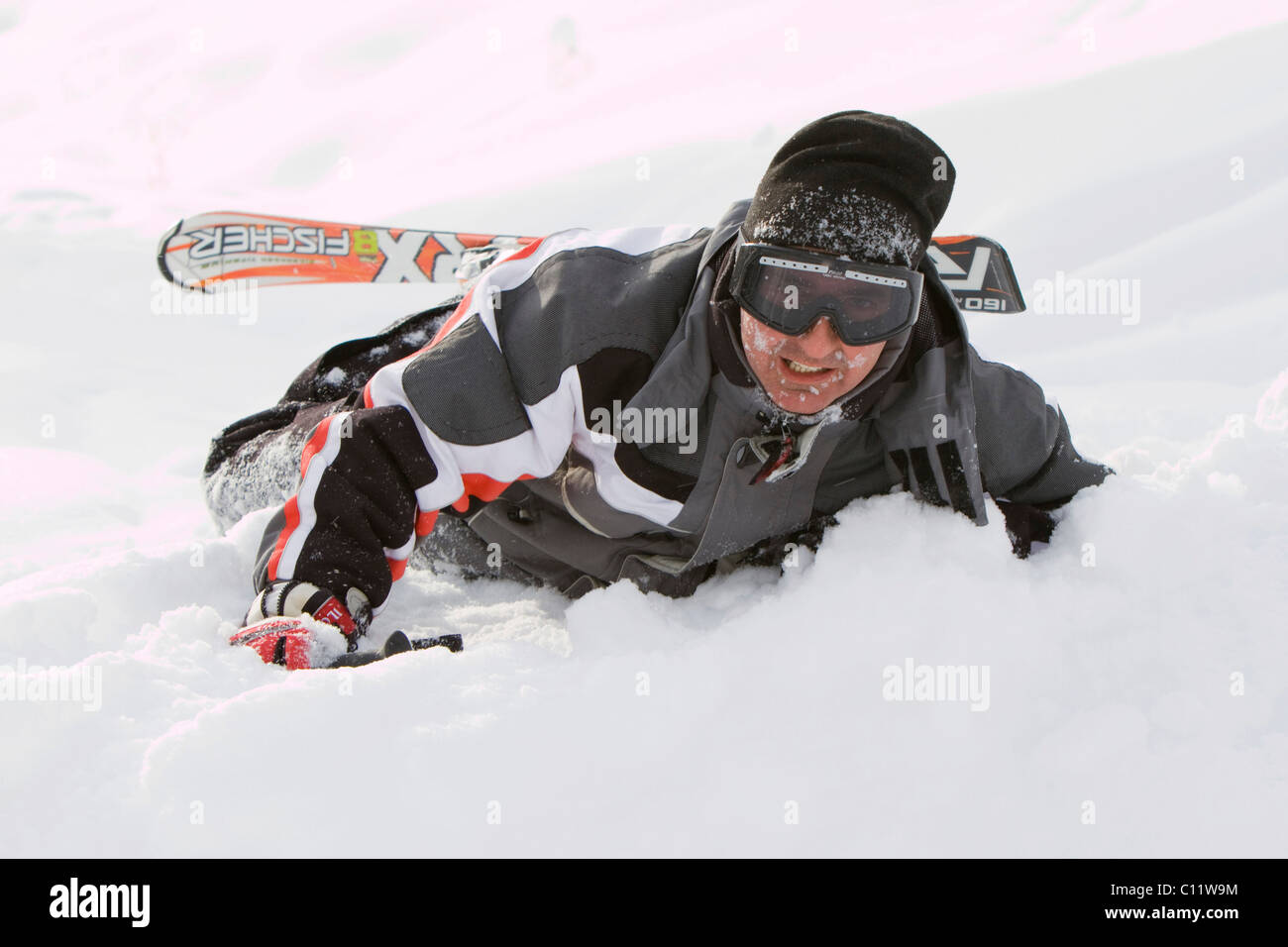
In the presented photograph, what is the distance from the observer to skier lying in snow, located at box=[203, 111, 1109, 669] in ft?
5.72

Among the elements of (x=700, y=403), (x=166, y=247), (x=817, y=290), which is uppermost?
(x=166, y=247)

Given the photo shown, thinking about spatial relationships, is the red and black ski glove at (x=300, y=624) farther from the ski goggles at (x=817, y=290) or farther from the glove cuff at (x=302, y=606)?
the ski goggles at (x=817, y=290)

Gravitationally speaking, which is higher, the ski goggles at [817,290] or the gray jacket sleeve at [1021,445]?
the ski goggles at [817,290]

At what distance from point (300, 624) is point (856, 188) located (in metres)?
1.22

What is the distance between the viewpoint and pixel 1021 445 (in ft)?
6.91

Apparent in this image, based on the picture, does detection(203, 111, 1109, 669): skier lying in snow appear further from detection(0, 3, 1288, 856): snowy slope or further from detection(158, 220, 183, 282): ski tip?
detection(158, 220, 183, 282): ski tip

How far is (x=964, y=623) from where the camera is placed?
159cm

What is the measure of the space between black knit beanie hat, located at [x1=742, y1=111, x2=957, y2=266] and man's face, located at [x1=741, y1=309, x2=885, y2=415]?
153mm

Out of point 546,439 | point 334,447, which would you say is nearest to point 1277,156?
point 546,439

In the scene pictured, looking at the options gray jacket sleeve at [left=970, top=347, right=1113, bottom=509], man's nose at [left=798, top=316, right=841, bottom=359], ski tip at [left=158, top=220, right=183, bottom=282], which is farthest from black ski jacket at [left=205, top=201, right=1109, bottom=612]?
ski tip at [left=158, top=220, right=183, bottom=282]

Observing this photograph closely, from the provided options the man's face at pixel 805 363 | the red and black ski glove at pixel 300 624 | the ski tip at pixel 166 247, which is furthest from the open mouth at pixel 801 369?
the ski tip at pixel 166 247

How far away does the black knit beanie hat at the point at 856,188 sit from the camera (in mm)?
1729

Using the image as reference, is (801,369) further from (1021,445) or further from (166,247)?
(166,247)

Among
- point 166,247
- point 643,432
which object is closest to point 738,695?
point 643,432
